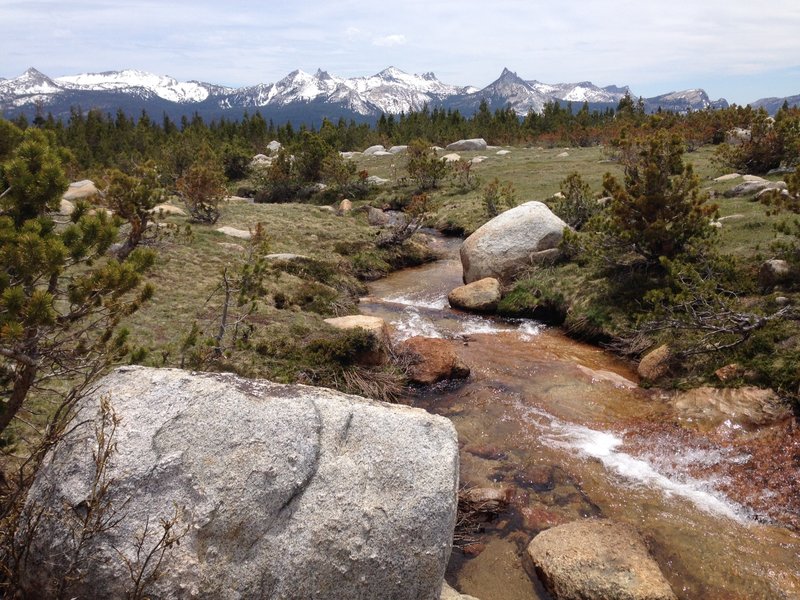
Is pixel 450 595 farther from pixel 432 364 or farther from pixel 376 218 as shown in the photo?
pixel 376 218

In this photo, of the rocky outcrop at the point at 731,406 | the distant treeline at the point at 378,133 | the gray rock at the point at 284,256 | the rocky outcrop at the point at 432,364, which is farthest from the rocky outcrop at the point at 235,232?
the distant treeline at the point at 378,133

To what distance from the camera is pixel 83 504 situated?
4.60 m

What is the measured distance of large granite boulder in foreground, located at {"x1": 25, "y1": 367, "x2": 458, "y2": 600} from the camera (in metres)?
4.55

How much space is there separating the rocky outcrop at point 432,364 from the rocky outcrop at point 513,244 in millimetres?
6375

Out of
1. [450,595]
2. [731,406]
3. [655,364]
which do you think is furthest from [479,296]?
[450,595]

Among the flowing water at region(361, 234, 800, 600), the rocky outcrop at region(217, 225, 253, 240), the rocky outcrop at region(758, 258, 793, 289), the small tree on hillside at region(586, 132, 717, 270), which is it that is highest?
the small tree on hillside at region(586, 132, 717, 270)

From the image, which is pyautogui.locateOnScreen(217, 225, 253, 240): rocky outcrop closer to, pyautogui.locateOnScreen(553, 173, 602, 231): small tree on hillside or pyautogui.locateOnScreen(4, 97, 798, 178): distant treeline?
pyautogui.locateOnScreen(553, 173, 602, 231): small tree on hillside

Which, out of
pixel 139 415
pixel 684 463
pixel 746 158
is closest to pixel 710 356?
pixel 684 463

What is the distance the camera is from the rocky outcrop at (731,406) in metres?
9.85

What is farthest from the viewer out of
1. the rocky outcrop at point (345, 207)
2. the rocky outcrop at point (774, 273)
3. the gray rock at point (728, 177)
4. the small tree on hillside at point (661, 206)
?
the rocky outcrop at point (345, 207)

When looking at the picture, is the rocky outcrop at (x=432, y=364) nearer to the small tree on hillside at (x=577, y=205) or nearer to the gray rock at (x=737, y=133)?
the small tree on hillside at (x=577, y=205)

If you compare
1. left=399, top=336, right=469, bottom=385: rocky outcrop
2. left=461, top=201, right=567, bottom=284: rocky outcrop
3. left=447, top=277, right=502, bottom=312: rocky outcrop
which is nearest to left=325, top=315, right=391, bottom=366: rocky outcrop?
left=399, top=336, right=469, bottom=385: rocky outcrop

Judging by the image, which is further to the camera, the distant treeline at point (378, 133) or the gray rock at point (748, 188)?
the distant treeline at point (378, 133)

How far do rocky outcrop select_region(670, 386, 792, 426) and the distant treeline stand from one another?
34.1 m
